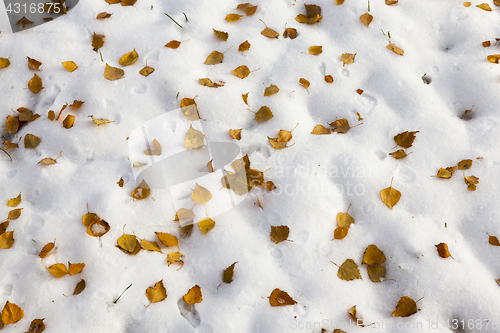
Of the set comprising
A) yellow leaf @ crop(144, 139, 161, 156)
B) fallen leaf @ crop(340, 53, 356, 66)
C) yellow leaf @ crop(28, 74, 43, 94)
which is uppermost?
fallen leaf @ crop(340, 53, 356, 66)

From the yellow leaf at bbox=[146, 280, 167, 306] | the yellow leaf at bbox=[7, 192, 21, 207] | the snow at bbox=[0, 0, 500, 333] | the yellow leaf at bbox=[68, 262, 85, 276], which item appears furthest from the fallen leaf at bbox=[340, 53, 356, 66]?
the yellow leaf at bbox=[7, 192, 21, 207]

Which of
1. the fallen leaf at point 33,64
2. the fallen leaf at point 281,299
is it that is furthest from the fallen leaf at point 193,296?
the fallen leaf at point 33,64

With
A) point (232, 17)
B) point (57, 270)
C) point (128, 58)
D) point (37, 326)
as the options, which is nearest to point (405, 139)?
point (232, 17)

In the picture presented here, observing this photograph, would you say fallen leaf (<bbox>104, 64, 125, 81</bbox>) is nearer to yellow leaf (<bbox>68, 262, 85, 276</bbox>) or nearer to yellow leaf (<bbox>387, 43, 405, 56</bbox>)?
yellow leaf (<bbox>68, 262, 85, 276</bbox>)

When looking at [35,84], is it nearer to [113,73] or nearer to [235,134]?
[113,73]

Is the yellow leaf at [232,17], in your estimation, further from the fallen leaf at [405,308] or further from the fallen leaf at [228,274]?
the fallen leaf at [405,308]

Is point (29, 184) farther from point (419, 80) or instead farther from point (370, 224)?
point (419, 80)
